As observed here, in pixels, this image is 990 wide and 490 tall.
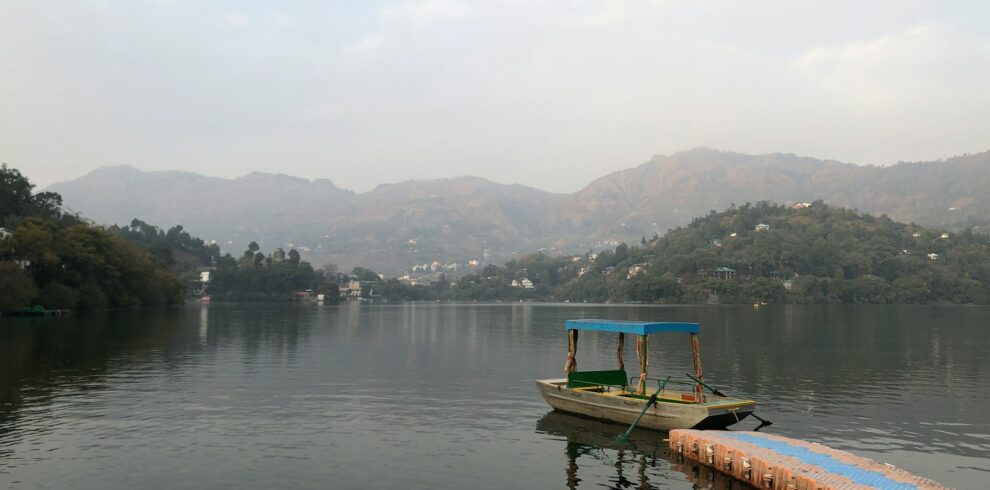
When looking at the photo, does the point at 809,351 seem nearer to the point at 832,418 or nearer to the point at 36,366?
the point at 832,418

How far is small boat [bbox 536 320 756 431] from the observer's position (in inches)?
1135

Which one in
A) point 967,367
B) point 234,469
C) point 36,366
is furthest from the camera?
point 967,367

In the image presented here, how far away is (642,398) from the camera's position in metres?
32.0

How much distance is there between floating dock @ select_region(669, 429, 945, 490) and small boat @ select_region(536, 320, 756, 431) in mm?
1940

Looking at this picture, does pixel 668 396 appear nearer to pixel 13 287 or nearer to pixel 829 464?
pixel 829 464

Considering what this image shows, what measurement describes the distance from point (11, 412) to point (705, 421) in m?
32.5

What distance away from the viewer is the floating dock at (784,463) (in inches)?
777

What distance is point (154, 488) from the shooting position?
70.1 ft

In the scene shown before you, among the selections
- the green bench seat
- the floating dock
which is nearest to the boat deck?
the green bench seat

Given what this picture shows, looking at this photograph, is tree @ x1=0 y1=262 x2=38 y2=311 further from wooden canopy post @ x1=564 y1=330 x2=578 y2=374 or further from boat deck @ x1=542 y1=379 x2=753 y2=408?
boat deck @ x1=542 y1=379 x2=753 y2=408

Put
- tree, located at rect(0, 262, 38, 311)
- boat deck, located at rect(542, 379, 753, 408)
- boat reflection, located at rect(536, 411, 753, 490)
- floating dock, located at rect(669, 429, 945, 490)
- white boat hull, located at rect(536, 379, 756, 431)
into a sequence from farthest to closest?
tree, located at rect(0, 262, 38, 311) < boat deck, located at rect(542, 379, 753, 408) < white boat hull, located at rect(536, 379, 756, 431) < boat reflection, located at rect(536, 411, 753, 490) < floating dock, located at rect(669, 429, 945, 490)

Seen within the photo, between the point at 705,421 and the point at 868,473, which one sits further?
the point at 705,421

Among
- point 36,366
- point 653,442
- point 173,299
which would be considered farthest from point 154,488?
point 173,299

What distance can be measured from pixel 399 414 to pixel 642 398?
41.0 ft
